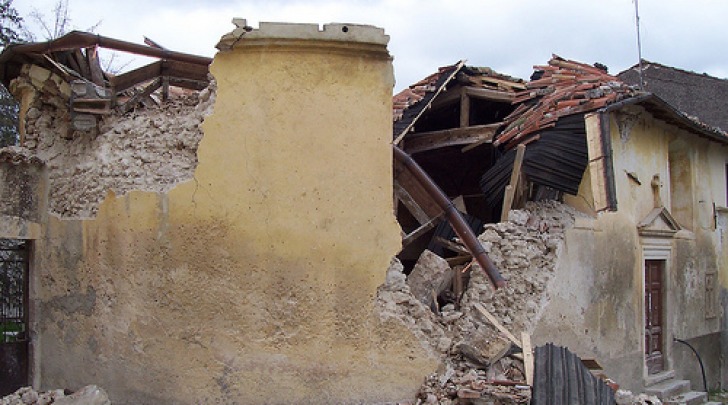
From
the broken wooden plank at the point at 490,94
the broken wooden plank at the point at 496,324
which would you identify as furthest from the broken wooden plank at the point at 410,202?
the broken wooden plank at the point at 490,94

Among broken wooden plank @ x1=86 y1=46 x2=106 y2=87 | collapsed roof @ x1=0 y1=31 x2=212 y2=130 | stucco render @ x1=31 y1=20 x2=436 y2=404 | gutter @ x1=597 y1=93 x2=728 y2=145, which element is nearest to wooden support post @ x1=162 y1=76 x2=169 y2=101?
collapsed roof @ x1=0 y1=31 x2=212 y2=130

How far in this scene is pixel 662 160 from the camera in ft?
37.4

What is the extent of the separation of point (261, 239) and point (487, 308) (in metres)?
2.84

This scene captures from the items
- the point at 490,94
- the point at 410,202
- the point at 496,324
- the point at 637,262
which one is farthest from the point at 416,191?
the point at 637,262

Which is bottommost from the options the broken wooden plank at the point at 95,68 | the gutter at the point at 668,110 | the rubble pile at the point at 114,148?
the rubble pile at the point at 114,148

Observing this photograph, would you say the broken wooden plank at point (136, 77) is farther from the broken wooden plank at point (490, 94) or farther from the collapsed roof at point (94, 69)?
the broken wooden plank at point (490, 94)

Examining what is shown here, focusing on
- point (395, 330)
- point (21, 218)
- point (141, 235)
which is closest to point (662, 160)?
point (395, 330)

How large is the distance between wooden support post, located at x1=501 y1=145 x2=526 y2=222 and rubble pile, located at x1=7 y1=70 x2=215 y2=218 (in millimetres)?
4190

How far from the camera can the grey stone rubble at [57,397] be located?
22.4 feet

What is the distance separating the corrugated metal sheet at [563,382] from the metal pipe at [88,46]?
17.3ft

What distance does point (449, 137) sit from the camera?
11.2 meters

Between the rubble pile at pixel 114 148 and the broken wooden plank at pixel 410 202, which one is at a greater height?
the rubble pile at pixel 114 148

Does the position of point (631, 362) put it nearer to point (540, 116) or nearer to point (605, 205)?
point (605, 205)

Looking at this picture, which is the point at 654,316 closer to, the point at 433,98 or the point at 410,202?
the point at 410,202
